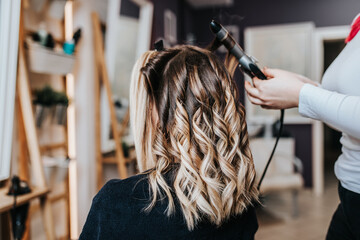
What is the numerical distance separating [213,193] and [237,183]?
8 cm

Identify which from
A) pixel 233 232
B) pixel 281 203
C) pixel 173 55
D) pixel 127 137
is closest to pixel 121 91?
pixel 127 137

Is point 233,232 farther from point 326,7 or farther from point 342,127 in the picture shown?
point 326,7

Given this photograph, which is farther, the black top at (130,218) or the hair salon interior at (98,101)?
the hair salon interior at (98,101)

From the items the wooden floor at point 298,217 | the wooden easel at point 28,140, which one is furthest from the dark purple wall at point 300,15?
the wooden easel at point 28,140

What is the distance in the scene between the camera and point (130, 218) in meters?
0.69

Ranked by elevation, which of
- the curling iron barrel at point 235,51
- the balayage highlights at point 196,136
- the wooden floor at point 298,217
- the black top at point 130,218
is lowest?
the wooden floor at point 298,217

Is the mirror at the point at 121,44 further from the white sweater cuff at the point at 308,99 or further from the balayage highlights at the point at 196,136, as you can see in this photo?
the white sweater cuff at the point at 308,99

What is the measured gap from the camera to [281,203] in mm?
3566

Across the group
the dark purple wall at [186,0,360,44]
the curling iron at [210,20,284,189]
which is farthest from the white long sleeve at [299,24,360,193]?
the dark purple wall at [186,0,360,44]

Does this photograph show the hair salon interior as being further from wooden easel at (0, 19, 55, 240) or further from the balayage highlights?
the balayage highlights

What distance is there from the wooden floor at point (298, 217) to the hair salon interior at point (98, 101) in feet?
0.04

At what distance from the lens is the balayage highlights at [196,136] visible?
72cm

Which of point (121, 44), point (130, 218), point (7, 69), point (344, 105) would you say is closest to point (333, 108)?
point (344, 105)

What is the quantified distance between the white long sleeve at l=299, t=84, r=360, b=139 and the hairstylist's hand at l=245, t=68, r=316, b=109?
0.02 meters
